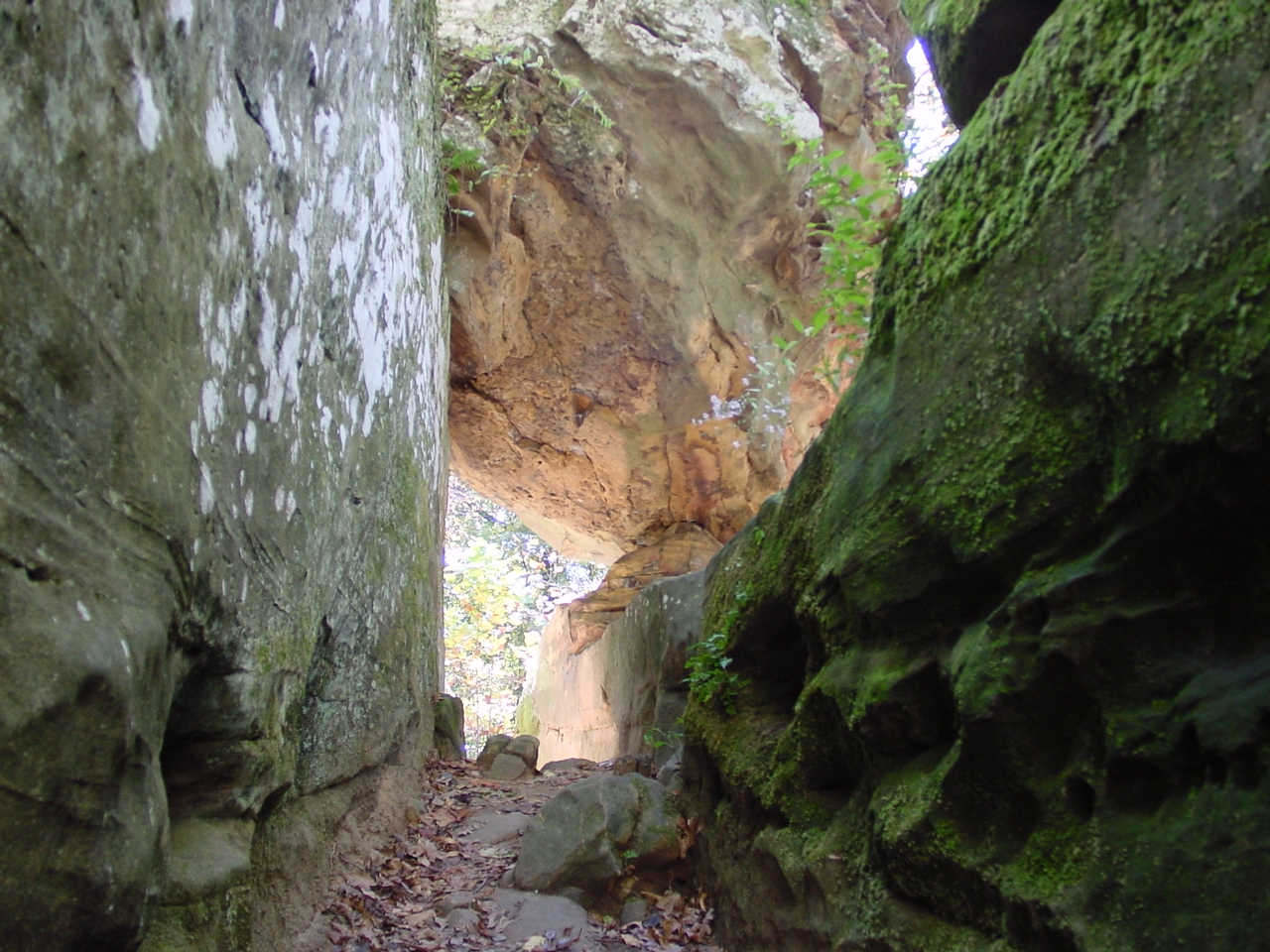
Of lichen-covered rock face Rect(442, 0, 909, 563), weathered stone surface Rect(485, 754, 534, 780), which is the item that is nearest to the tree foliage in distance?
lichen-covered rock face Rect(442, 0, 909, 563)

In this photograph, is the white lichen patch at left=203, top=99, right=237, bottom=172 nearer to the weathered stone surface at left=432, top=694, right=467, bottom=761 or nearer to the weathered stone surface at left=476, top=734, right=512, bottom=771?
the weathered stone surface at left=432, top=694, right=467, bottom=761

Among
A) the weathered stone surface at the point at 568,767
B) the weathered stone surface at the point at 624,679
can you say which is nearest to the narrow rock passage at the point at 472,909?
the weathered stone surface at the point at 624,679

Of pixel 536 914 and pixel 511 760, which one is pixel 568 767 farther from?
pixel 536 914

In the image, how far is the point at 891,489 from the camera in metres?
2.60

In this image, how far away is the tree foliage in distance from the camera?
16.5m

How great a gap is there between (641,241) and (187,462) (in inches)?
306

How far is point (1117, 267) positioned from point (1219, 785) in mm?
1068

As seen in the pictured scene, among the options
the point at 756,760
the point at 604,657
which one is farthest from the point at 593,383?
the point at 756,760

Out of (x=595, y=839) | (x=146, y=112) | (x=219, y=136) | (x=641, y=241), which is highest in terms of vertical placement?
(x=641, y=241)

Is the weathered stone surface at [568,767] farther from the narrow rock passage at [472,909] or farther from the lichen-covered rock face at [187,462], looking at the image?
the lichen-covered rock face at [187,462]

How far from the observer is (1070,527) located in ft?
6.60

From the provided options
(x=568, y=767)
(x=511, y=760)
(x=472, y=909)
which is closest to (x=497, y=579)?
(x=568, y=767)

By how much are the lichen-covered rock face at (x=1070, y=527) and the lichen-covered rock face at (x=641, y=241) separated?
6.20 m

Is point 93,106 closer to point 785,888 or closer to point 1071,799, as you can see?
point 1071,799
